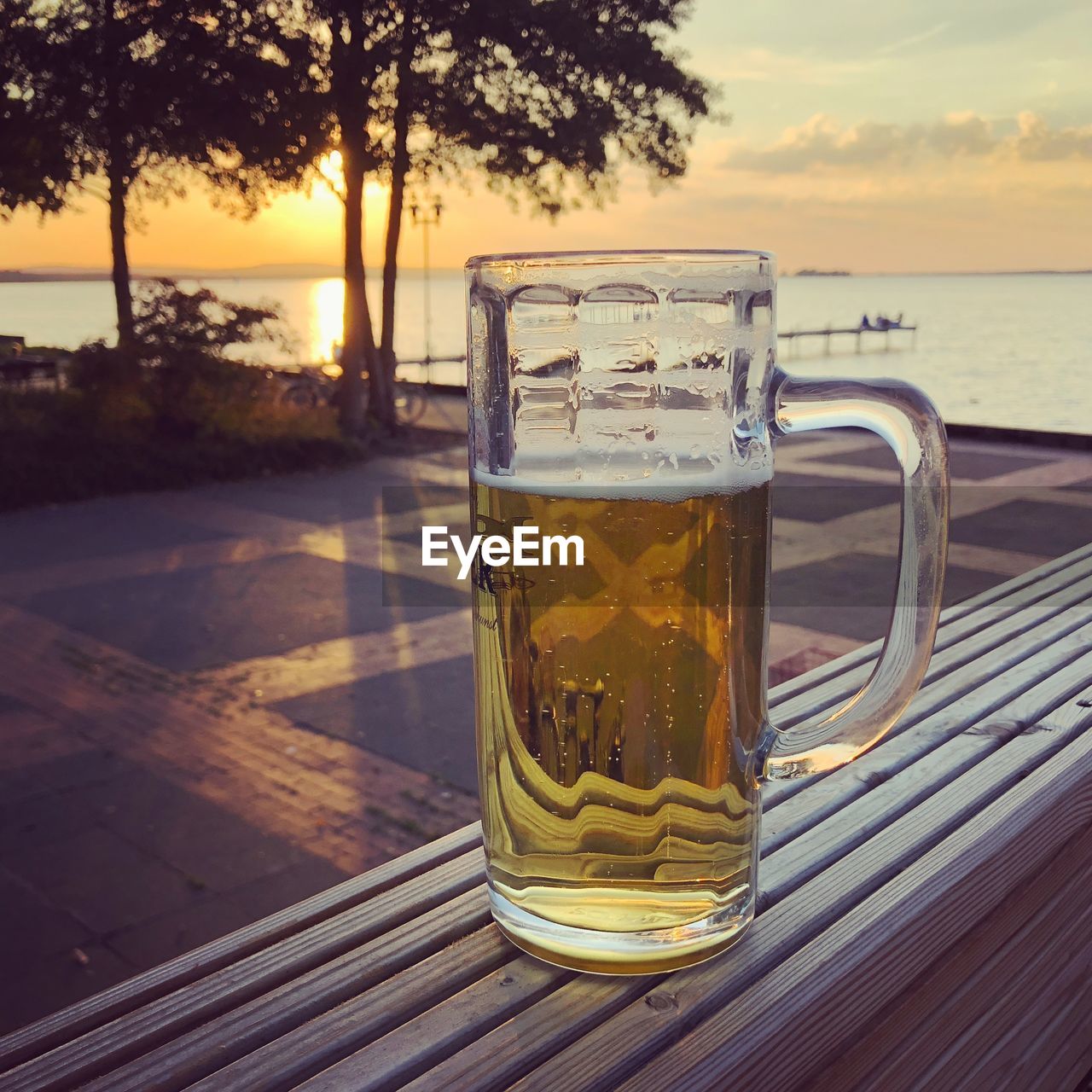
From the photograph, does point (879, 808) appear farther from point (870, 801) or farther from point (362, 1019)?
point (362, 1019)

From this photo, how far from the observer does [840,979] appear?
34.6 inches

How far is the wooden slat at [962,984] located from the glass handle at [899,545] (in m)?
0.23

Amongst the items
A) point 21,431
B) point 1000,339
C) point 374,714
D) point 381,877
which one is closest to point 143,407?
point 21,431

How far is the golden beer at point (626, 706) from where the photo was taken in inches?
31.4

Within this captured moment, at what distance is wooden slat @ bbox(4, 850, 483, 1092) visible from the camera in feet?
2.63

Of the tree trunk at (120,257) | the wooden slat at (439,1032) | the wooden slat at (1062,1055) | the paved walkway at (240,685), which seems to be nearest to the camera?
the wooden slat at (439,1032)

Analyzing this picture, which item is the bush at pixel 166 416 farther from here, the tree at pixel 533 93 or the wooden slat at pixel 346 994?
the wooden slat at pixel 346 994

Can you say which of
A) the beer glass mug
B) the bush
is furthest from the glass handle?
the bush

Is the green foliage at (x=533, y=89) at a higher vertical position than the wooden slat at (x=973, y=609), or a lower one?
higher

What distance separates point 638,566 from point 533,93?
13522 millimetres

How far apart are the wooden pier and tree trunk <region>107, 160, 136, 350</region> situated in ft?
89.0

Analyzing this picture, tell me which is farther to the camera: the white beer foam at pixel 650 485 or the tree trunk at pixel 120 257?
the tree trunk at pixel 120 257

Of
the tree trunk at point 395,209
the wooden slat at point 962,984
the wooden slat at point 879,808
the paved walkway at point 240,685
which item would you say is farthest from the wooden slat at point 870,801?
the tree trunk at point 395,209

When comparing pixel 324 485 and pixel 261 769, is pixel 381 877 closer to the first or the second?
pixel 261 769
